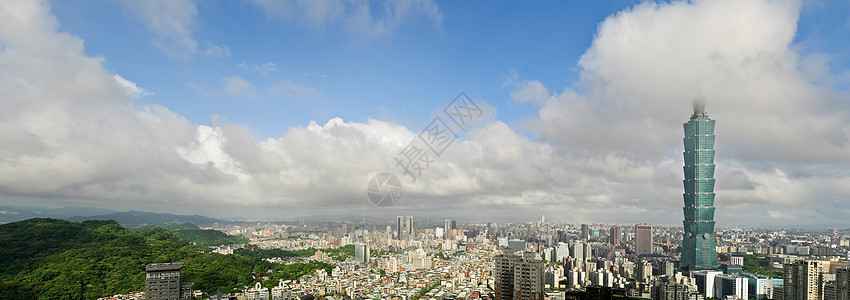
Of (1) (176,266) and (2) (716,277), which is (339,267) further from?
(2) (716,277)

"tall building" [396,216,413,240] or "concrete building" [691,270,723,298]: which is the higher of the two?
"tall building" [396,216,413,240]

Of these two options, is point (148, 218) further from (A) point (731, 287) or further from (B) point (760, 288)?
(B) point (760, 288)

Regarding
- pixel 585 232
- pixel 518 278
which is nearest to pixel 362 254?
pixel 518 278

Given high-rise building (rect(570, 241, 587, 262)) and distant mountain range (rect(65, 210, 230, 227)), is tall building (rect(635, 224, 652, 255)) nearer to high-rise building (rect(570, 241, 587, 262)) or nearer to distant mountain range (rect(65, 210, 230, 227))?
high-rise building (rect(570, 241, 587, 262))

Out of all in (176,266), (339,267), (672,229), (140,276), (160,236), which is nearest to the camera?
(176,266)

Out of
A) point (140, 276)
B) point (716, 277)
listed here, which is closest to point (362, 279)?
point (140, 276)

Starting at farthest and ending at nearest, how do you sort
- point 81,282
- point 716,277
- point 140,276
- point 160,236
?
point 160,236 → point 716,277 → point 140,276 → point 81,282

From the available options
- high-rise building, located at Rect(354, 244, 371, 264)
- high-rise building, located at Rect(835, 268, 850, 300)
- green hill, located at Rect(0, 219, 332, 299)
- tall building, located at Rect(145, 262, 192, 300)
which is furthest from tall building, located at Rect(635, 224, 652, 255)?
tall building, located at Rect(145, 262, 192, 300)

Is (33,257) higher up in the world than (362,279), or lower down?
higher up
